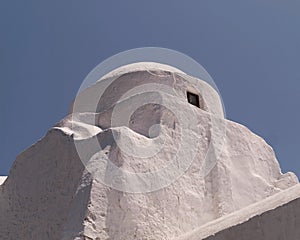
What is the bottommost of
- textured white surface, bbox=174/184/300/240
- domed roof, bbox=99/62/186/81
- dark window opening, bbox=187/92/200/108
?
textured white surface, bbox=174/184/300/240

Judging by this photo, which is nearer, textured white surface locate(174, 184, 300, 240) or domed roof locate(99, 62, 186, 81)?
textured white surface locate(174, 184, 300, 240)

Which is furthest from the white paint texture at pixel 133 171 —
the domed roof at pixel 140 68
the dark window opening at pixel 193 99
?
the domed roof at pixel 140 68

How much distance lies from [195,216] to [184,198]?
1.13ft

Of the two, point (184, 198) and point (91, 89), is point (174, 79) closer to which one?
point (91, 89)

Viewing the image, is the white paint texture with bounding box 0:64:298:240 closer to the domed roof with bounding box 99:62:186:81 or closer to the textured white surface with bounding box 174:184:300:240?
the domed roof with bounding box 99:62:186:81

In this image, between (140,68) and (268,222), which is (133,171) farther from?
(140,68)

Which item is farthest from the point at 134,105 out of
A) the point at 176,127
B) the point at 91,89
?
the point at 91,89

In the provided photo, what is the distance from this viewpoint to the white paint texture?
668 centimetres

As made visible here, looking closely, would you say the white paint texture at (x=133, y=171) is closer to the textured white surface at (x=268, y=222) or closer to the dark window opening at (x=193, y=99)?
the dark window opening at (x=193, y=99)

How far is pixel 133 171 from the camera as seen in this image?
695cm

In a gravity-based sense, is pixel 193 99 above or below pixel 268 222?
above

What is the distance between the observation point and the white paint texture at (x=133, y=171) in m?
6.68

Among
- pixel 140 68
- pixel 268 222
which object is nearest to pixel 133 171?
pixel 268 222

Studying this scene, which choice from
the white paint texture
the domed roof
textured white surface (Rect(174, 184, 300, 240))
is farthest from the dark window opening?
textured white surface (Rect(174, 184, 300, 240))
